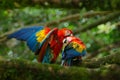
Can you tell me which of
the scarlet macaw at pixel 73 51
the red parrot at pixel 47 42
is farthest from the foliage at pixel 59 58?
the red parrot at pixel 47 42

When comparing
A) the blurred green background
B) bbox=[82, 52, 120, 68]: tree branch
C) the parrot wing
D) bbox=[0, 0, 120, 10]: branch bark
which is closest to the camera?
bbox=[82, 52, 120, 68]: tree branch

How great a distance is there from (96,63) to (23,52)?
12.6ft

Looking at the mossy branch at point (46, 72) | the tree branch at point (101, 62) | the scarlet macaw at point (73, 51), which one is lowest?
the mossy branch at point (46, 72)

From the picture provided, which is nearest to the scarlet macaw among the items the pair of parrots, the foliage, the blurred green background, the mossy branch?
the pair of parrots

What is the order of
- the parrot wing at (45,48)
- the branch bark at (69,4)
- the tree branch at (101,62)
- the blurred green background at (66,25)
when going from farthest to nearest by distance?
the blurred green background at (66,25) → the branch bark at (69,4) → the parrot wing at (45,48) → the tree branch at (101,62)

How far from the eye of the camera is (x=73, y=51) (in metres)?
2.62

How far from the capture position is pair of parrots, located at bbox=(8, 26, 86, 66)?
265cm

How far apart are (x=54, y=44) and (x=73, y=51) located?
26 cm

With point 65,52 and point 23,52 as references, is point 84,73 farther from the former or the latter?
point 23,52

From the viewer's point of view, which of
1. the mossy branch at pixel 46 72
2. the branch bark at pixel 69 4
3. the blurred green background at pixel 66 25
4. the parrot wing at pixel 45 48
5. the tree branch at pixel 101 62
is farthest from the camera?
the blurred green background at pixel 66 25

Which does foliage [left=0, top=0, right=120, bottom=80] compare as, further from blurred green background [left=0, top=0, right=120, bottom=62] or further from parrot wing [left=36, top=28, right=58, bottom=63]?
parrot wing [left=36, top=28, right=58, bottom=63]

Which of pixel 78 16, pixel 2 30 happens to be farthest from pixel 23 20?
pixel 78 16

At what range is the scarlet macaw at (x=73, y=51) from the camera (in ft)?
8.59

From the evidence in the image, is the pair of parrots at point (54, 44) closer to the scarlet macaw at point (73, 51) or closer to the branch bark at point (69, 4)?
the scarlet macaw at point (73, 51)
